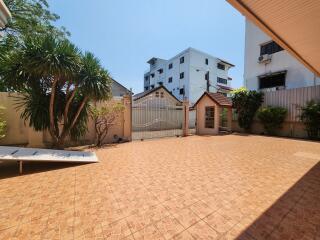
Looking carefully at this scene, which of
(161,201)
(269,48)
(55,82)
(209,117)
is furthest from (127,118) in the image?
(269,48)

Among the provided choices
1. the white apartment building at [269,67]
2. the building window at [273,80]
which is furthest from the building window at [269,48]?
the building window at [273,80]

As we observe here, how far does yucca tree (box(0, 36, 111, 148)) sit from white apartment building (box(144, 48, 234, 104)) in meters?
20.5

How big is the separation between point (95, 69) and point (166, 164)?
4747 millimetres

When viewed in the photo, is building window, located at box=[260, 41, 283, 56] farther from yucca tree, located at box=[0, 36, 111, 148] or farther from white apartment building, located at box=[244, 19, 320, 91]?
yucca tree, located at box=[0, 36, 111, 148]

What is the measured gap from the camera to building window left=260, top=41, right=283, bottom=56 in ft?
47.1

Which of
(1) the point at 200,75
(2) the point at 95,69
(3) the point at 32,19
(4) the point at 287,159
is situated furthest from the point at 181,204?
(1) the point at 200,75

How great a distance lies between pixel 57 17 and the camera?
11820 millimetres

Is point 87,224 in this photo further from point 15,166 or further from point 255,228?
point 15,166

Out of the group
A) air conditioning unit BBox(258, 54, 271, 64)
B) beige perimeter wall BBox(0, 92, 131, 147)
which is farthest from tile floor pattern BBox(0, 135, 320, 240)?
air conditioning unit BBox(258, 54, 271, 64)

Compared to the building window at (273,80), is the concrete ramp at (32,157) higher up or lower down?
lower down

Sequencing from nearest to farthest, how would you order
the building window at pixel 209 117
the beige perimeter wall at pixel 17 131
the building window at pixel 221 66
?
the beige perimeter wall at pixel 17 131
the building window at pixel 209 117
the building window at pixel 221 66

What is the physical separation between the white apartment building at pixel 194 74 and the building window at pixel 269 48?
362 inches

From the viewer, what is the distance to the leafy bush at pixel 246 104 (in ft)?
38.6

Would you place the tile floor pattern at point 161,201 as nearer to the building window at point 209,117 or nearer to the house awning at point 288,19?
the house awning at point 288,19
